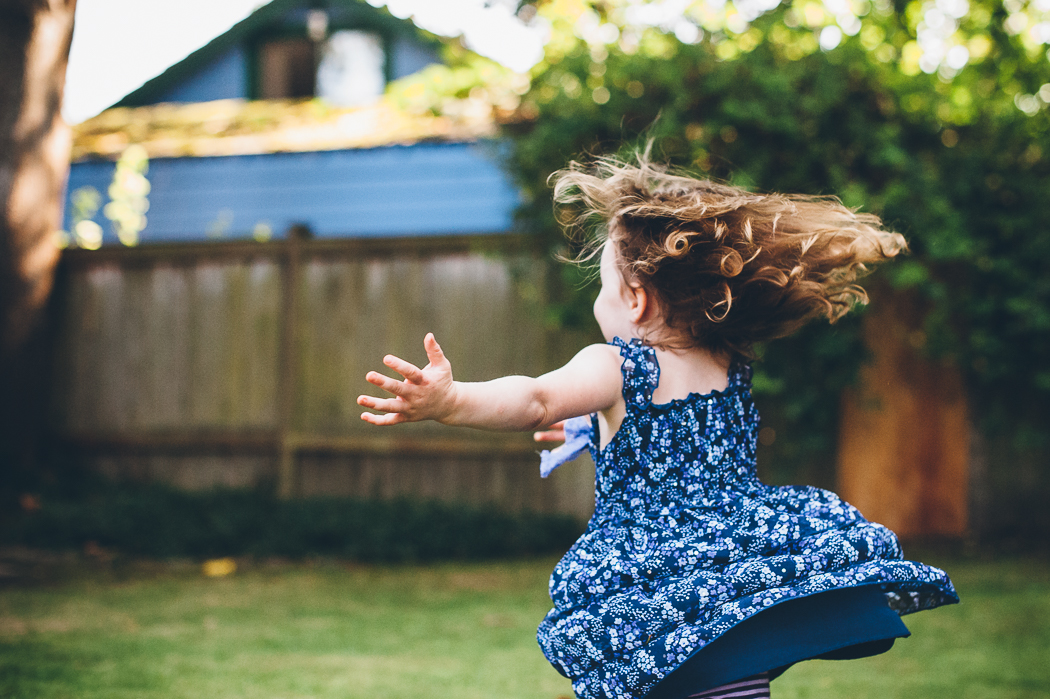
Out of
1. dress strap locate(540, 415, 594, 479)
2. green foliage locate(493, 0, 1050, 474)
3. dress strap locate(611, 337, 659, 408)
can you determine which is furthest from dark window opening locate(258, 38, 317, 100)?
dress strap locate(611, 337, 659, 408)

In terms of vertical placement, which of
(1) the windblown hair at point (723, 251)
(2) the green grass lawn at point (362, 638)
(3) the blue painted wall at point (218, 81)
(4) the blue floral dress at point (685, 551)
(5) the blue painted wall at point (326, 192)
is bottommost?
(2) the green grass lawn at point (362, 638)

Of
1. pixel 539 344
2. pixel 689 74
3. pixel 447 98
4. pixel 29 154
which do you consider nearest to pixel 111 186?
pixel 447 98

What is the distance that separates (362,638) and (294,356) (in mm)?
2452

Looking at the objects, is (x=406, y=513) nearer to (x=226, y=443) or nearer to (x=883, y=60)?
(x=226, y=443)

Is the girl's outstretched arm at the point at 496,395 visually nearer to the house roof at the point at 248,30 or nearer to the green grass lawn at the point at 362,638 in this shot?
the green grass lawn at the point at 362,638

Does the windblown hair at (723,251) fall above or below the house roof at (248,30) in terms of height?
below

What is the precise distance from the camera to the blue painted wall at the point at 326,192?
8.70m

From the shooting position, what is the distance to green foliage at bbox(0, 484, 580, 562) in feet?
15.7

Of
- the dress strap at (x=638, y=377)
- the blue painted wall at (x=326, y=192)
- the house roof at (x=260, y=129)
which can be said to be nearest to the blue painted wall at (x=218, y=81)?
the house roof at (x=260, y=129)

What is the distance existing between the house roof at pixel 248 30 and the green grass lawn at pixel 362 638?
786 centimetres

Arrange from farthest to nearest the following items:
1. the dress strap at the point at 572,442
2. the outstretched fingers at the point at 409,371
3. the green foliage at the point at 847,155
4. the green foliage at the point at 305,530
Result: the green foliage at the point at 305,530, the green foliage at the point at 847,155, the dress strap at the point at 572,442, the outstretched fingers at the point at 409,371

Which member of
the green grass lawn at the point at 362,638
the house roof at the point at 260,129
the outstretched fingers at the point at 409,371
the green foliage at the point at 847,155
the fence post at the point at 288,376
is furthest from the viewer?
the house roof at the point at 260,129

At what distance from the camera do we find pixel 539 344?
5223 millimetres

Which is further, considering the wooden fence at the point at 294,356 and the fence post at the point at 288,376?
the fence post at the point at 288,376
